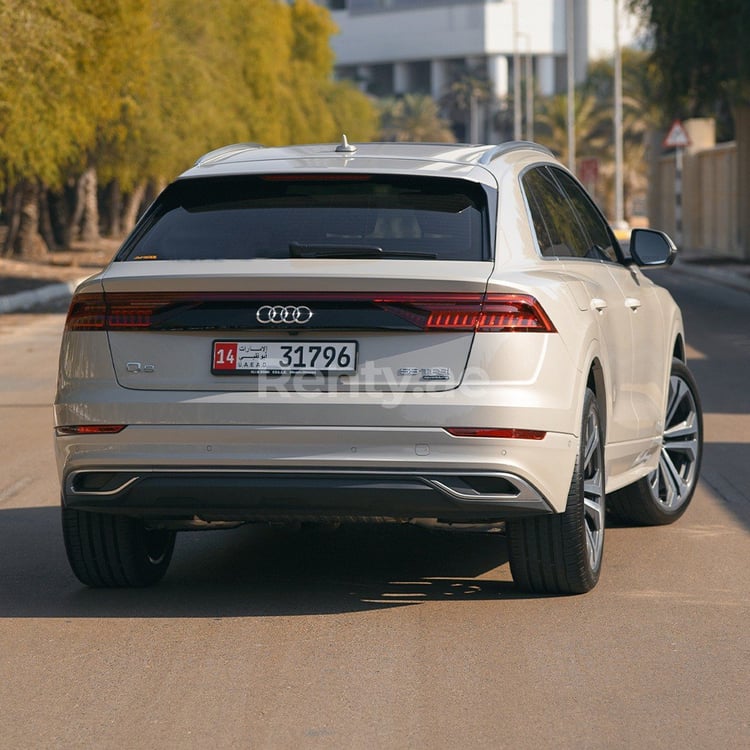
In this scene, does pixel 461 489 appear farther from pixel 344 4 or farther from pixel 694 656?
pixel 344 4

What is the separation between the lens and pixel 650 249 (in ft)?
25.4

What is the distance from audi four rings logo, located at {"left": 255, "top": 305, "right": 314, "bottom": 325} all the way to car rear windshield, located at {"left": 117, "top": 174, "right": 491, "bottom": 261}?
283mm

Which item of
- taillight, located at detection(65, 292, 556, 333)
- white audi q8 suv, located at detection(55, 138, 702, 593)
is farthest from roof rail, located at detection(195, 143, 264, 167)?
taillight, located at detection(65, 292, 556, 333)

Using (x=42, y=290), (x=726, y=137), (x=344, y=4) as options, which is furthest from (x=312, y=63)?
(x=344, y=4)

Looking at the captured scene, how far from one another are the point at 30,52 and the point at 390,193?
56.4 feet

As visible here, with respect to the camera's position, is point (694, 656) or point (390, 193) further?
point (390, 193)

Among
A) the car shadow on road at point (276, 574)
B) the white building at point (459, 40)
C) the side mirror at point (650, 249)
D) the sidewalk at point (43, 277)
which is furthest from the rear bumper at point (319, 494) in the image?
the white building at point (459, 40)

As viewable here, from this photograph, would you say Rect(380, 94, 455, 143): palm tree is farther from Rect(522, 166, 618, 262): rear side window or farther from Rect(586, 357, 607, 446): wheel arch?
Rect(586, 357, 607, 446): wheel arch

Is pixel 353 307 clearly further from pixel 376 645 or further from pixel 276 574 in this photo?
pixel 276 574

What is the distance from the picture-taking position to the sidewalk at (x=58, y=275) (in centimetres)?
2938

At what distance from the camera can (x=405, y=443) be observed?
5.82 metres

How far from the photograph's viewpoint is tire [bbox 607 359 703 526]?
8016 mm

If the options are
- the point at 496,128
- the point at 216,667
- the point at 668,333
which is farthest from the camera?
the point at 496,128

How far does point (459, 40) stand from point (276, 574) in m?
145
